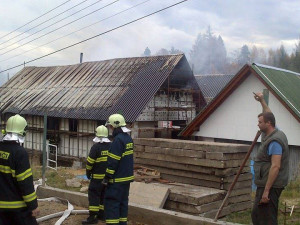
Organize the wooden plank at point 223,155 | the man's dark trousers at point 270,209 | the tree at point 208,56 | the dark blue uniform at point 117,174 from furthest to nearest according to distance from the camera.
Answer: the tree at point 208,56
the wooden plank at point 223,155
the dark blue uniform at point 117,174
the man's dark trousers at point 270,209

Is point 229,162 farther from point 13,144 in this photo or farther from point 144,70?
point 144,70

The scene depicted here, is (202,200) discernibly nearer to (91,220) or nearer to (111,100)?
(91,220)

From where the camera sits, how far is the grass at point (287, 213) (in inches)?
277

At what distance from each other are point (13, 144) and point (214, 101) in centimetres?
1133

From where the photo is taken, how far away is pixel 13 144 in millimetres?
4523

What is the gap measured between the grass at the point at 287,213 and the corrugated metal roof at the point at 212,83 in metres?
25.1

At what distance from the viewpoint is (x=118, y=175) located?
5770 millimetres

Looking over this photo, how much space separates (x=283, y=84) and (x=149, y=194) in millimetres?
7979

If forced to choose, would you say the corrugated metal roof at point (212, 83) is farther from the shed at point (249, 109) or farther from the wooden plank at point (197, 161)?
the wooden plank at point (197, 161)

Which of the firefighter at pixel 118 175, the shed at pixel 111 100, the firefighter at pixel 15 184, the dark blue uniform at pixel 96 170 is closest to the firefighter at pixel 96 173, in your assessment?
the dark blue uniform at pixel 96 170

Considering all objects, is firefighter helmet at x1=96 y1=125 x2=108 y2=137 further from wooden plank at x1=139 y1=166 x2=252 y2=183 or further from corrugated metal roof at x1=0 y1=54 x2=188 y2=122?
corrugated metal roof at x1=0 y1=54 x2=188 y2=122

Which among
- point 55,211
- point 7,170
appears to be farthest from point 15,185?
point 55,211

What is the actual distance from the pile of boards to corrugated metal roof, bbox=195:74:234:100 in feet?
88.5

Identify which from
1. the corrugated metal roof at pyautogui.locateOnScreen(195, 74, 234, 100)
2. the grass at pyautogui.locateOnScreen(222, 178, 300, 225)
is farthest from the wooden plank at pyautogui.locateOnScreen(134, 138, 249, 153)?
the corrugated metal roof at pyautogui.locateOnScreen(195, 74, 234, 100)
